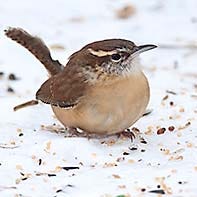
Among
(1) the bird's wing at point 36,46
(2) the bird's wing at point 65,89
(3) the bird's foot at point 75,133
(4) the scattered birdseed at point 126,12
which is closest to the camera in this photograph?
(2) the bird's wing at point 65,89

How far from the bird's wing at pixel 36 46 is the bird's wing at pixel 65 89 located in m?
0.37

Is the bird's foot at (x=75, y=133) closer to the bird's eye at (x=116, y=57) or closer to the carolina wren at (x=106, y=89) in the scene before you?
the carolina wren at (x=106, y=89)

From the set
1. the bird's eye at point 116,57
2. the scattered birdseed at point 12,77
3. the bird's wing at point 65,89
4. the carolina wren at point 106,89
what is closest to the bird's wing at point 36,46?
the bird's wing at point 65,89

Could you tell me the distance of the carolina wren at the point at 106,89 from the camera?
226 inches

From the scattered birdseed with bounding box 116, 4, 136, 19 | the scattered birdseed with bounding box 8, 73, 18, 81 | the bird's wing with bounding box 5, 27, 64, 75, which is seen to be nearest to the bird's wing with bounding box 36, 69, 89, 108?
the bird's wing with bounding box 5, 27, 64, 75

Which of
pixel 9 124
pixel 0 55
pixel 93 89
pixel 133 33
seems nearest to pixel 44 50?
pixel 9 124

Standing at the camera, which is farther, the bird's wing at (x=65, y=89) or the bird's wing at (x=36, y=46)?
the bird's wing at (x=36, y=46)

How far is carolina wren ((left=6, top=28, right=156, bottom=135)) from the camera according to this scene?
5.73 metres

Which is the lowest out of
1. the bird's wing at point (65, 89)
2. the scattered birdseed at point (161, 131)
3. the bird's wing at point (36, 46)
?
the scattered birdseed at point (161, 131)

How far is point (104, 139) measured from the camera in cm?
609

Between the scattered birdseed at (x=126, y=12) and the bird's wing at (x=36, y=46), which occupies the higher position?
the scattered birdseed at (x=126, y=12)

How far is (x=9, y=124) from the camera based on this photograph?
661 centimetres

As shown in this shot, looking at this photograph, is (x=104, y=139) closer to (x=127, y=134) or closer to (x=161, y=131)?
(x=127, y=134)

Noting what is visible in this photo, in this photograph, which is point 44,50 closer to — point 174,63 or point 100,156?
point 100,156
